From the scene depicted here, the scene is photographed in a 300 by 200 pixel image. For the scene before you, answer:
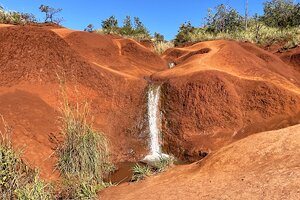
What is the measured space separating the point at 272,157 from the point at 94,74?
815cm

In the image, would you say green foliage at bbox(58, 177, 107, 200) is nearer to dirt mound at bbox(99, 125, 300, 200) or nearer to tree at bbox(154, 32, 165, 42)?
dirt mound at bbox(99, 125, 300, 200)

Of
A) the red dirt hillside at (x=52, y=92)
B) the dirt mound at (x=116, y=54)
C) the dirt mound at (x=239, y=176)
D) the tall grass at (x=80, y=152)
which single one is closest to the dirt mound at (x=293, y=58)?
the dirt mound at (x=116, y=54)

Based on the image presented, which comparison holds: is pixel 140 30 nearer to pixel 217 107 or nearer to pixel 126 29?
pixel 126 29

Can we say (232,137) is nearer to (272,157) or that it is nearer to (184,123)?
(184,123)

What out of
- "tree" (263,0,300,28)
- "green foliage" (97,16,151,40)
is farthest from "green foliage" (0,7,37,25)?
"tree" (263,0,300,28)

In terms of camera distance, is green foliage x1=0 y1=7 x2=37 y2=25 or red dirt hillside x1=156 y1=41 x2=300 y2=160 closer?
red dirt hillside x1=156 y1=41 x2=300 y2=160

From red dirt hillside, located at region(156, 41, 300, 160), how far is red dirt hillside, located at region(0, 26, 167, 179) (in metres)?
1.07

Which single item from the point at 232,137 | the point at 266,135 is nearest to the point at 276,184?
the point at 266,135

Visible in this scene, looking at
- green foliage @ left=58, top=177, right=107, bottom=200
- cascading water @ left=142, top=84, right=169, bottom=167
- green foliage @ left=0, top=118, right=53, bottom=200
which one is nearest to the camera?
green foliage @ left=0, top=118, right=53, bottom=200

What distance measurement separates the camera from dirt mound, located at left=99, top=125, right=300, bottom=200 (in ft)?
20.0

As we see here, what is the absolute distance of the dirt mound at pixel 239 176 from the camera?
609 cm

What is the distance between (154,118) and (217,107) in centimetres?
213

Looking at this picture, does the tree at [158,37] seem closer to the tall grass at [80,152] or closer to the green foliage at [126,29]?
the green foliage at [126,29]

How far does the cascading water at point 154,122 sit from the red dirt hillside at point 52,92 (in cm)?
26
